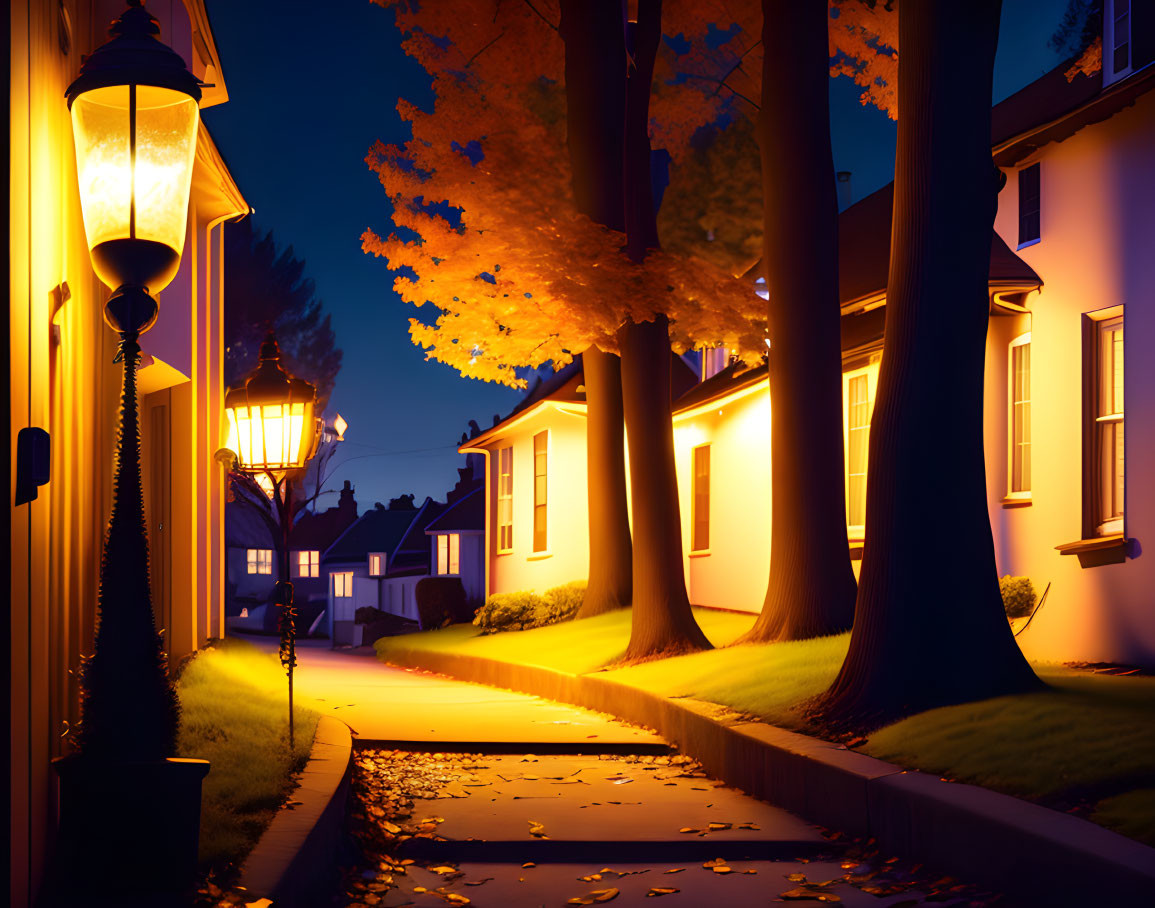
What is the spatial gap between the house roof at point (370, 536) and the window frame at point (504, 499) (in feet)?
93.8

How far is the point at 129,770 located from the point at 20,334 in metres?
1.67

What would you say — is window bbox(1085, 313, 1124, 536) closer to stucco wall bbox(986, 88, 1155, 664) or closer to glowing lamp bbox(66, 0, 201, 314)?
stucco wall bbox(986, 88, 1155, 664)

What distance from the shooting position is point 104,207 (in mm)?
5105

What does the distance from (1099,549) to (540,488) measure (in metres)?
17.9

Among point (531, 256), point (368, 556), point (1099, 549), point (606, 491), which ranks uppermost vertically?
point (531, 256)

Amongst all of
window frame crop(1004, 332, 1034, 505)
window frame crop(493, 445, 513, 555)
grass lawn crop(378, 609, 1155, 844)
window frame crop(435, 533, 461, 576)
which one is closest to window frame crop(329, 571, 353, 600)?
window frame crop(435, 533, 461, 576)

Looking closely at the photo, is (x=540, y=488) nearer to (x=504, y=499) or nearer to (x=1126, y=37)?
(x=504, y=499)

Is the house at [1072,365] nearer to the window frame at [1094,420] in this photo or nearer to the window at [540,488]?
the window frame at [1094,420]

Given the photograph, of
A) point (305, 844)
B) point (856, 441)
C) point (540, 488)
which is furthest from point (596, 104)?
point (305, 844)

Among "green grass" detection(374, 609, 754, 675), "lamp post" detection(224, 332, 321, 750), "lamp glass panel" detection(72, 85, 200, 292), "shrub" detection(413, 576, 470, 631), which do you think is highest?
"lamp glass panel" detection(72, 85, 200, 292)

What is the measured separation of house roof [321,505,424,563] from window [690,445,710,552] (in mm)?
36157

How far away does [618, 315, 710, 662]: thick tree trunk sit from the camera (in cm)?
1625

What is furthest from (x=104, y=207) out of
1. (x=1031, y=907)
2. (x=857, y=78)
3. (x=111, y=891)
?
(x=857, y=78)

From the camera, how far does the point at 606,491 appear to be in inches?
838
